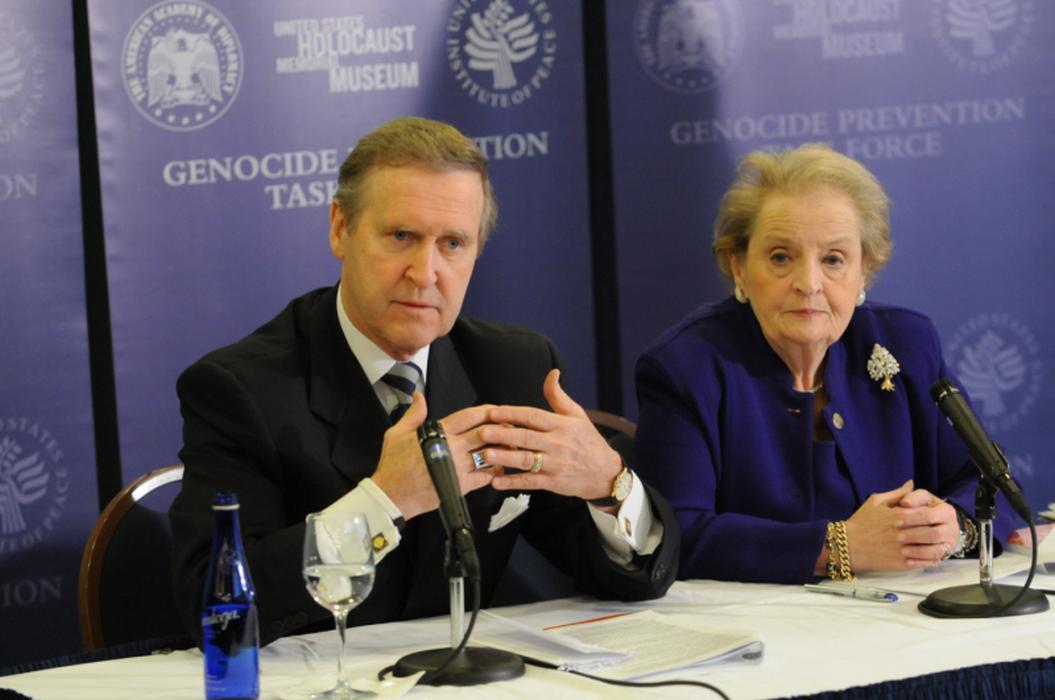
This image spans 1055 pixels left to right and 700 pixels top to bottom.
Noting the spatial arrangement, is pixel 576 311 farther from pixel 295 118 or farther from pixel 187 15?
pixel 187 15

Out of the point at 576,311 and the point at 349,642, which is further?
the point at 576,311

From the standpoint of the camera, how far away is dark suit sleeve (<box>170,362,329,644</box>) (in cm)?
222

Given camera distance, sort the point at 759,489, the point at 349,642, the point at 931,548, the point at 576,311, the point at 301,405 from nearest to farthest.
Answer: the point at 349,642 → the point at 301,405 → the point at 931,548 → the point at 759,489 → the point at 576,311

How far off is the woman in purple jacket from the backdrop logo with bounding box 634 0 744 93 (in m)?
1.34

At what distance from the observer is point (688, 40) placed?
14.8 ft

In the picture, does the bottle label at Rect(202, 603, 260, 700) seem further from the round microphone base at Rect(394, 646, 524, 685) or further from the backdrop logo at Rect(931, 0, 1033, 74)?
the backdrop logo at Rect(931, 0, 1033, 74)

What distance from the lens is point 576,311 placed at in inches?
175

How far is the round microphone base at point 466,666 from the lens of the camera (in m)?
1.98

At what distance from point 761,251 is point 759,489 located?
0.53m

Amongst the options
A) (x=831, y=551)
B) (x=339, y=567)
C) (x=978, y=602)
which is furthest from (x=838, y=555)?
(x=339, y=567)

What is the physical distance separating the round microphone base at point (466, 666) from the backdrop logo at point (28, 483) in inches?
83.3

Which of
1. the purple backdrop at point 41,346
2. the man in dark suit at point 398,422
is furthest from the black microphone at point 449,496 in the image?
the purple backdrop at point 41,346

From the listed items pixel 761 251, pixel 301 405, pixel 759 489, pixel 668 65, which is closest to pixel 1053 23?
pixel 668 65

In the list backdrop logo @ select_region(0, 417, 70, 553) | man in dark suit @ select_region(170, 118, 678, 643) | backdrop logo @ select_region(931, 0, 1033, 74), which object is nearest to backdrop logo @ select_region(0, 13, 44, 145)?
backdrop logo @ select_region(0, 417, 70, 553)
